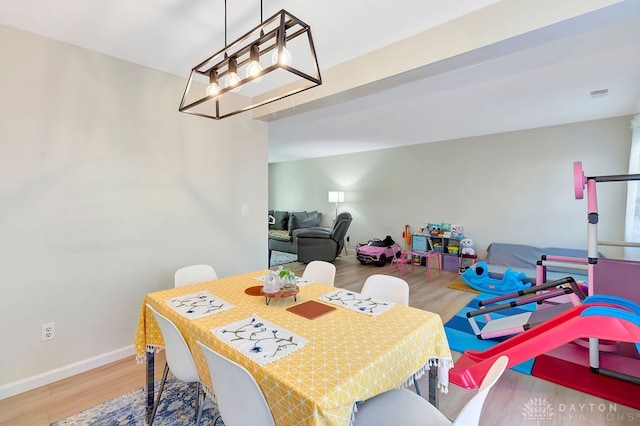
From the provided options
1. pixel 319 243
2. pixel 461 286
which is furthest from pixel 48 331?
pixel 461 286

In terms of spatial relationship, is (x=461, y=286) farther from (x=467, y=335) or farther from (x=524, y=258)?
(x=467, y=335)

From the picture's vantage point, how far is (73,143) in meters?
2.12

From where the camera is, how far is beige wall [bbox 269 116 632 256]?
161 inches

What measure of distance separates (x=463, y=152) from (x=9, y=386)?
6182mm

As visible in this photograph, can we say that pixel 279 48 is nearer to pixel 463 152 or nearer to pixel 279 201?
pixel 463 152

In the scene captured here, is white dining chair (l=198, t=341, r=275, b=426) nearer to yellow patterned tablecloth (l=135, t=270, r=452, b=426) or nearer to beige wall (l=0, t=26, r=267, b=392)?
yellow patterned tablecloth (l=135, t=270, r=452, b=426)

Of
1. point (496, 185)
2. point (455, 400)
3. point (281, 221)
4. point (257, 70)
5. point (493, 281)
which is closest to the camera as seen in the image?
point (257, 70)

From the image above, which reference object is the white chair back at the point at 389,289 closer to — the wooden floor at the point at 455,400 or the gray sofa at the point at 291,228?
the wooden floor at the point at 455,400

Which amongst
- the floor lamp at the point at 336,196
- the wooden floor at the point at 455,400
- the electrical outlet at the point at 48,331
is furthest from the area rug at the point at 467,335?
the floor lamp at the point at 336,196

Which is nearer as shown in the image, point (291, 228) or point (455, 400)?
point (455, 400)

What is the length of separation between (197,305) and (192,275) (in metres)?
0.70

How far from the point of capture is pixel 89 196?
2.20 metres

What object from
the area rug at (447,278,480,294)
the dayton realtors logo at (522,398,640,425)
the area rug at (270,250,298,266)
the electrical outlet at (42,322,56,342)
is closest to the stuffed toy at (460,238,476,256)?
the area rug at (447,278,480,294)

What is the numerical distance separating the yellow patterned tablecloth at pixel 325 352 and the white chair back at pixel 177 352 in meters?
0.04
